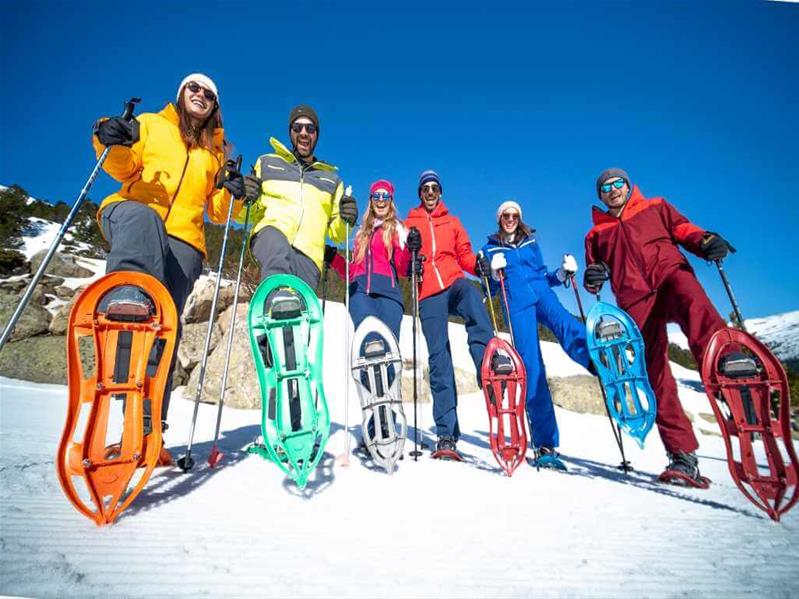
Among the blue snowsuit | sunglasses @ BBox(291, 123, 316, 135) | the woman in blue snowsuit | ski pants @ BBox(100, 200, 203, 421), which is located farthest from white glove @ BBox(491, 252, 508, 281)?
ski pants @ BBox(100, 200, 203, 421)

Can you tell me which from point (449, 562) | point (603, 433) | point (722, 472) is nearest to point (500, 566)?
point (449, 562)

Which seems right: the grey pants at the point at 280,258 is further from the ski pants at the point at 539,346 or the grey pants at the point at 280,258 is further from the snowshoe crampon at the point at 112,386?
the ski pants at the point at 539,346

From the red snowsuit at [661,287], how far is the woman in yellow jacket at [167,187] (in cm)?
349

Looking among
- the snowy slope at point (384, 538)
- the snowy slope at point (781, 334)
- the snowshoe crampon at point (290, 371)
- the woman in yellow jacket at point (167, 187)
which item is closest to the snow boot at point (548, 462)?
the snowy slope at point (384, 538)

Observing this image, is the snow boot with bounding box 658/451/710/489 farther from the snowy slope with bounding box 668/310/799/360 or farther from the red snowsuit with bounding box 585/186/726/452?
the snowy slope with bounding box 668/310/799/360

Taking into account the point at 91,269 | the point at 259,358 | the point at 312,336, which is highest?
the point at 91,269

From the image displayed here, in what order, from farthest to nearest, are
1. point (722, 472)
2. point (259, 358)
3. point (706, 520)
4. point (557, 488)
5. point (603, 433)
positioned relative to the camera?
point (603, 433) → point (722, 472) → point (557, 488) → point (259, 358) → point (706, 520)

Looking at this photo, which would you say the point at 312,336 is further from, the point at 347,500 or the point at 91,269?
the point at 91,269

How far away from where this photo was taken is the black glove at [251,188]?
307 centimetres

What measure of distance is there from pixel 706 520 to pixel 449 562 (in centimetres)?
163

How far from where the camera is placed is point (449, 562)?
4.50ft

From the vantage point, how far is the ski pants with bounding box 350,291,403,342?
3541 millimetres

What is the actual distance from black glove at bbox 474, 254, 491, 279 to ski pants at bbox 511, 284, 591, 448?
554mm

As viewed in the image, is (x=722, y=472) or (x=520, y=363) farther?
(x=722, y=472)
